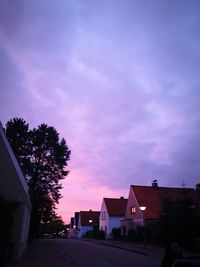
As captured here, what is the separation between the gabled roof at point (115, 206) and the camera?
64.9m

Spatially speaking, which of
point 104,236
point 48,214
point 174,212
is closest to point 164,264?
point 174,212

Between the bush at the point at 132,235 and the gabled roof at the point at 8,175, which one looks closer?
the gabled roof at the point at 8,175

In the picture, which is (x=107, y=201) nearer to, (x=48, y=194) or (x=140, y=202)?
(x=140, y=202)

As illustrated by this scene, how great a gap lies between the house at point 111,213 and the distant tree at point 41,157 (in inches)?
780

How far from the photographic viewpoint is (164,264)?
29.6 ft

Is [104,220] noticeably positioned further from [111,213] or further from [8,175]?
[8,175]

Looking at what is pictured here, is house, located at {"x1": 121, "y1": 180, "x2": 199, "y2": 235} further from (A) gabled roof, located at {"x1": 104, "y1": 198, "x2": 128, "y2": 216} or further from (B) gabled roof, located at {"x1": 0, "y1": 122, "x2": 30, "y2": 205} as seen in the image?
(B) gabled roof, located at {"x1": 0, "y1": 122, "x2": 30, "y2": 205}

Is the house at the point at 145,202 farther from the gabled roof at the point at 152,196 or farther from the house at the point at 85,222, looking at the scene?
the house at the point at 85,222

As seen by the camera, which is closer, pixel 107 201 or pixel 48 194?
pixel 48 194

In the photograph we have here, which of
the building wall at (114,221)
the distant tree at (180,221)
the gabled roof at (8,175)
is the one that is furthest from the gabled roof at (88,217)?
the gabled roof at (8,175)

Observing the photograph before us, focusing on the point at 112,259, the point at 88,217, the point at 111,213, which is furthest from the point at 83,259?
the point at 88,217

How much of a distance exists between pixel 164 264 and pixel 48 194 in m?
37.1

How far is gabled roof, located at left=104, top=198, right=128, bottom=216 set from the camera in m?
64.9

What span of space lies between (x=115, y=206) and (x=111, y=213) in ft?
8.79
